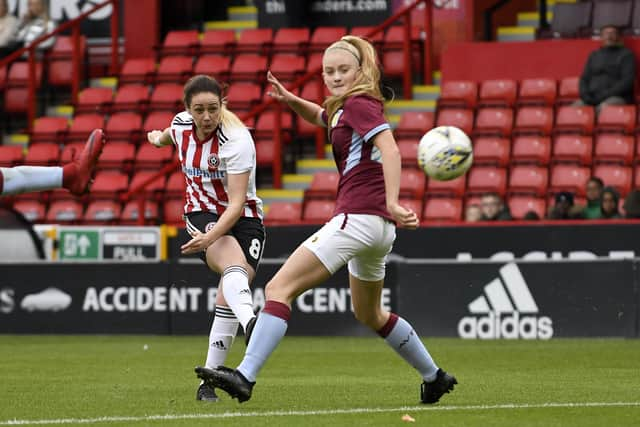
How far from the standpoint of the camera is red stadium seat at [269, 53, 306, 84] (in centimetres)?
2014

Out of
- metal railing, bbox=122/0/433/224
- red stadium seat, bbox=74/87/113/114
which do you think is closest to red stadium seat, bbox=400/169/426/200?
metal railing, bbox=122/0/433/224

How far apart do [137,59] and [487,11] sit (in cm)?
530

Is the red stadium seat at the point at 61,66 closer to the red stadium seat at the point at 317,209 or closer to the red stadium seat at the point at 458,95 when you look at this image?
the red stadium seat at the point at 317,209

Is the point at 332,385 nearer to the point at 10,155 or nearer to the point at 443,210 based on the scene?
the point at 443,210

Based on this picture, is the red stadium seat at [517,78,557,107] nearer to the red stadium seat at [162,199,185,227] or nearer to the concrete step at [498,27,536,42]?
the concrete step at [498,27,536,42]

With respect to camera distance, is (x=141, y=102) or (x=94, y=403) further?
(x=141, y=102)

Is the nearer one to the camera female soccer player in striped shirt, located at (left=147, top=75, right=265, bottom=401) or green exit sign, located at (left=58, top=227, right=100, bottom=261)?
female soccer player in striped shirt, located at (left=147, top=75, right=265, bottom=401)

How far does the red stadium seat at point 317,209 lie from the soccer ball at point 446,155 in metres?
6.97

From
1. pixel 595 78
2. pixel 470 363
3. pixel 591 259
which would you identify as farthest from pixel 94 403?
pixel 595 78

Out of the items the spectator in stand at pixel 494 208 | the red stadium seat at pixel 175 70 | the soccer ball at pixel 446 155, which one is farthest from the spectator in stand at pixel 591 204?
the red stadium seat at pixel 175 70

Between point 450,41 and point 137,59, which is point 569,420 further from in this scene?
point 137,59

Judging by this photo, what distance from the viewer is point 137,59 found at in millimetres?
22297

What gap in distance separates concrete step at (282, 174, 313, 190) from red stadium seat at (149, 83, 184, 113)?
218cm

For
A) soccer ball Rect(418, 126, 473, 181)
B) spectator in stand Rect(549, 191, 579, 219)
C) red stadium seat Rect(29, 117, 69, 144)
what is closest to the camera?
soccer ball Rect(418, 126, 473, 181)
